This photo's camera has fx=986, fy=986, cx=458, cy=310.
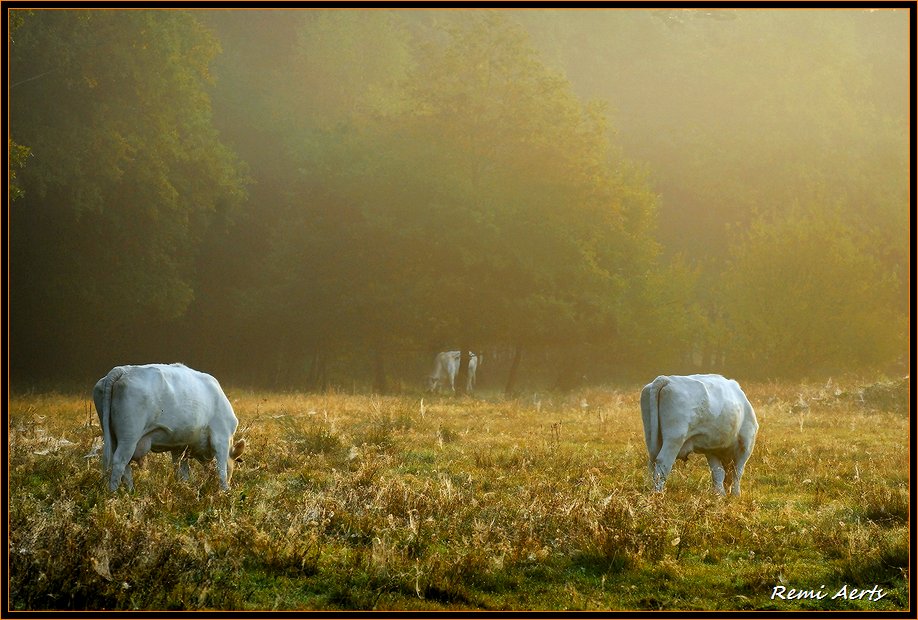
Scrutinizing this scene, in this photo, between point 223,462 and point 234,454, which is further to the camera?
point 234,454

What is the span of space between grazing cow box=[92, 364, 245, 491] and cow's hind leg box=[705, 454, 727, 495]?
5.28 metres

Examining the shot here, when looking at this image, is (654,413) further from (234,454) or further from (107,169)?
(107,169)

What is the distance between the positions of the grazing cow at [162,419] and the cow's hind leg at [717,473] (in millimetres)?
5279

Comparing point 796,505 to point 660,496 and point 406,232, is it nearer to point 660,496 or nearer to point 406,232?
point 660,496

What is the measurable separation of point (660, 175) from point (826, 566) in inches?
1931

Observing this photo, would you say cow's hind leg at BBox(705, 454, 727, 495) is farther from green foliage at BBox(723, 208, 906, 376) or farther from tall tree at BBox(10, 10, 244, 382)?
green foliage at BBox(723, 208, 906, 376)

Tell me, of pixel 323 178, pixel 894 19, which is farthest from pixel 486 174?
pixel 894 19

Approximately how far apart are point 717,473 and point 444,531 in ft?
15.0

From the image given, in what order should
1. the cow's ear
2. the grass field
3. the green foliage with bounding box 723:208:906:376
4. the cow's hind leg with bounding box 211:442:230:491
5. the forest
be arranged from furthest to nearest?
the green foliage with bounding box 723:208:906:376, the forest, the cow's ear, the cow's hind leg with bounding box 211:442:230:491, the grass field

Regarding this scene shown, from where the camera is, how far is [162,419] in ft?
32.8

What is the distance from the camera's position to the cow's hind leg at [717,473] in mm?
10886
